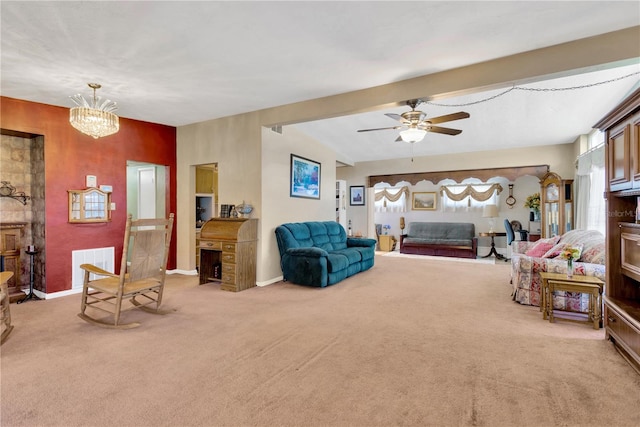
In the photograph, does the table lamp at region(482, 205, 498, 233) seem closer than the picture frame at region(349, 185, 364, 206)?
Yes

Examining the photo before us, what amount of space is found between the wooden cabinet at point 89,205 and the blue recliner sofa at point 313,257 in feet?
8.53

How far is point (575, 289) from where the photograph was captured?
3.27 m

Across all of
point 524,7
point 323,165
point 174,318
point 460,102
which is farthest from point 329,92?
point 174,318

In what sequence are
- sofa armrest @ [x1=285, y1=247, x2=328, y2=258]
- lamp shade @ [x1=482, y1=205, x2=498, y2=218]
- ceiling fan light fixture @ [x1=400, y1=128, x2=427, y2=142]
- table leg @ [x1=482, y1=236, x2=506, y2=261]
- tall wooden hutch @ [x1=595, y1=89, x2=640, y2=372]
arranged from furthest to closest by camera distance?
lamp shade @ [x1=482, y1=205, x2=498, y2=218]
table leg @ [x1=482, y1=236, x2=506, y2=261]
sofa armrest @ [x1=285, y1=247, x2=328, y2=258]
ceiling fan light fixture @ [x1=400, y1=128, x2=427, y2=142]
tall wooden hutch @ [x1=595, y1=89, x2=640, y2=372]

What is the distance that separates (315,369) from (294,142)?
419cm

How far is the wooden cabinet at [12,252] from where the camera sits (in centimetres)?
408

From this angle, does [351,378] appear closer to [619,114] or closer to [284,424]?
[284,424]

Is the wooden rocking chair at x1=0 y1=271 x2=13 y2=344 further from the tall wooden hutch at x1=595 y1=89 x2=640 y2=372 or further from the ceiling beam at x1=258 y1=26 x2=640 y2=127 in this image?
the tall wooden hutch at x1=595 y1=89 x2=640 y2=372

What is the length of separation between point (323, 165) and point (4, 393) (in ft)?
18.5

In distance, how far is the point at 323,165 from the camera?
6.80 meters

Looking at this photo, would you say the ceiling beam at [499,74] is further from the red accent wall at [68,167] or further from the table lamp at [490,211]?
the table lamp at [490,211]

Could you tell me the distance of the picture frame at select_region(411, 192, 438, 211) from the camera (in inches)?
382

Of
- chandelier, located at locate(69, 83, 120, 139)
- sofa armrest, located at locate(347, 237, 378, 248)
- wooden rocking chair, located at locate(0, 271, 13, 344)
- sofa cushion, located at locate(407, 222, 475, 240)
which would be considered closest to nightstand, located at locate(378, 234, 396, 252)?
sofa cushion, located at locate(407, 222, 475, 240)

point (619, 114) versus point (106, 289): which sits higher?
point (619, 114)
